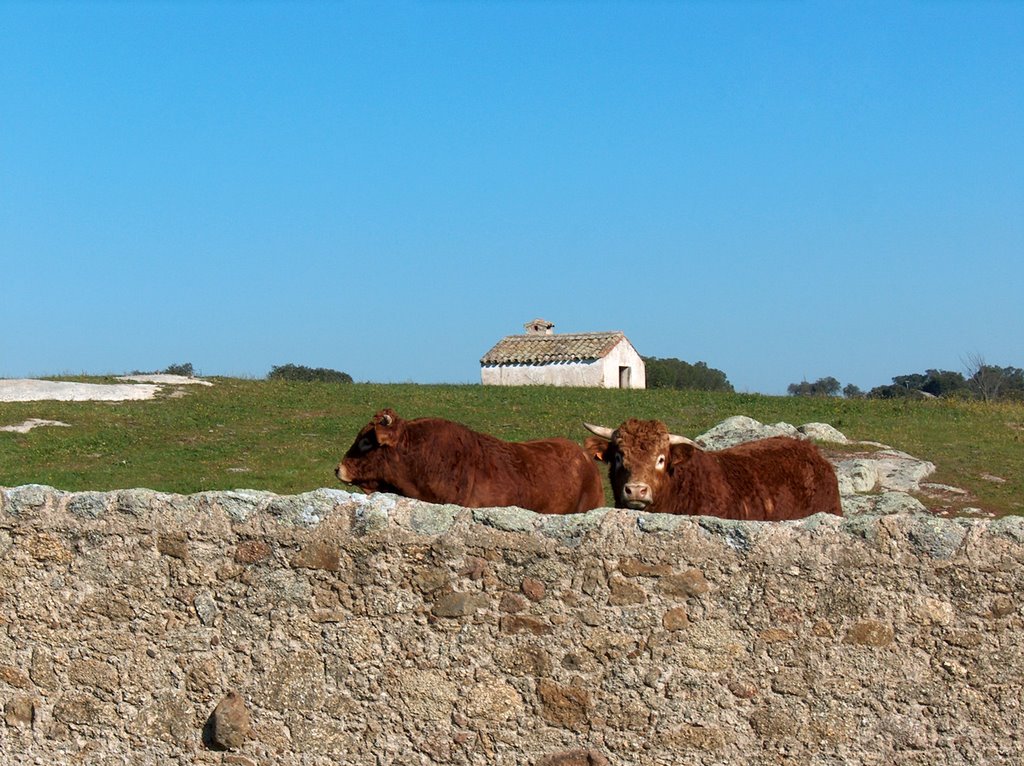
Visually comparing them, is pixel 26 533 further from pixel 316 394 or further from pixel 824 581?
pixel 316 394

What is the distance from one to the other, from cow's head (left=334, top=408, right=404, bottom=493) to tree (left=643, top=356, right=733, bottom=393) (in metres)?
63.9

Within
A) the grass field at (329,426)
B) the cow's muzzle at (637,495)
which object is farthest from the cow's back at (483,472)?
the grass field at (329,426)

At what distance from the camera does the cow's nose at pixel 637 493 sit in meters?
10.4

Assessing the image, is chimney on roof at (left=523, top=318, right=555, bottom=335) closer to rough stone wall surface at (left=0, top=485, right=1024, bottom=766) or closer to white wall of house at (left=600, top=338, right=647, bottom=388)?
white wall of house at (left=600, top=338, right=647, bottom=388)

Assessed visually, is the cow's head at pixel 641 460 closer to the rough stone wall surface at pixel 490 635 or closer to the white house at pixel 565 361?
the rough stone wall surface at pixel 490 635

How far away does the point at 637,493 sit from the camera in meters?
10.4

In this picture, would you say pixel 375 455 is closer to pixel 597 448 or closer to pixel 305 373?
pixel 597 448

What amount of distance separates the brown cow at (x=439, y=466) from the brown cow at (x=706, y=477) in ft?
3.31

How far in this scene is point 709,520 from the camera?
22.4 feet

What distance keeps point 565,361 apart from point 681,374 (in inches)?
1414

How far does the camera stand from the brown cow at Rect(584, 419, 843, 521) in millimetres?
10828

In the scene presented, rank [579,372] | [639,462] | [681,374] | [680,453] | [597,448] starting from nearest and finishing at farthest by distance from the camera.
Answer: [639,462]
[680,453]
[597,448]
[579,372]
[681,374]

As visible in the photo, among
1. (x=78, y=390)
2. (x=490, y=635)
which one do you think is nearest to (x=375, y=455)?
(x=490, y=635)

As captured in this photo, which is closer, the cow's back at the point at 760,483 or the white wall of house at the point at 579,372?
the cow's back at the point at 760,483
